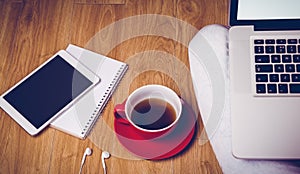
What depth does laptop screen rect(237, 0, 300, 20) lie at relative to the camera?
637 millimetres

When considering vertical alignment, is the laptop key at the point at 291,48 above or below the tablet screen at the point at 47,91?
above

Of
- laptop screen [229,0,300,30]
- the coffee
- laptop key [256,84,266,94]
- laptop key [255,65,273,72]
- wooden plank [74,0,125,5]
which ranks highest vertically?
wooden plank [74,0,125,5]

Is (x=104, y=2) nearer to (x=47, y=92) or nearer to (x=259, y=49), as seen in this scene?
(x=47, y=92)

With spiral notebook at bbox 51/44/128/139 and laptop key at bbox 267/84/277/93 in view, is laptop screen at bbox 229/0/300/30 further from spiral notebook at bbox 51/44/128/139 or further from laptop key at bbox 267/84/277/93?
spiral notebook at bbox 51/44/128/139

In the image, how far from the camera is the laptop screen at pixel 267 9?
2.09 ft

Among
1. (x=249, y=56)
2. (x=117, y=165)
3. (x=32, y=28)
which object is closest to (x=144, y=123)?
(x=117, y=165)

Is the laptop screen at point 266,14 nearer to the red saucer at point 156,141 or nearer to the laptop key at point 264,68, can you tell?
the laptop key at point 264,68

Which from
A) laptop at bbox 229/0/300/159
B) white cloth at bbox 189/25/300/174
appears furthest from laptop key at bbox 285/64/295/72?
white cloth at bbox 189/25/300/174

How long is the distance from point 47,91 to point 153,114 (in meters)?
0.22

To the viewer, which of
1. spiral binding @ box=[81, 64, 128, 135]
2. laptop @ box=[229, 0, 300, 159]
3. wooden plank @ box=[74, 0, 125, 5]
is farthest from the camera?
wooden plank @ box=[74, 0, 125, 5]

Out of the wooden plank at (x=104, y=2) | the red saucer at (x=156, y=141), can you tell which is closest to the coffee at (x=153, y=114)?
the red saucer at (x=156, y=141)

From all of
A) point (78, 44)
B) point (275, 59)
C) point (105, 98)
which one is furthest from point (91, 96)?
point (275, 59)

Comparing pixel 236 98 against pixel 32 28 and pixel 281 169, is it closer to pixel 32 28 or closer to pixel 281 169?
pixel 281 169

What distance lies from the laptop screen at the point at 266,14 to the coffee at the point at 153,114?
18 centimetres
